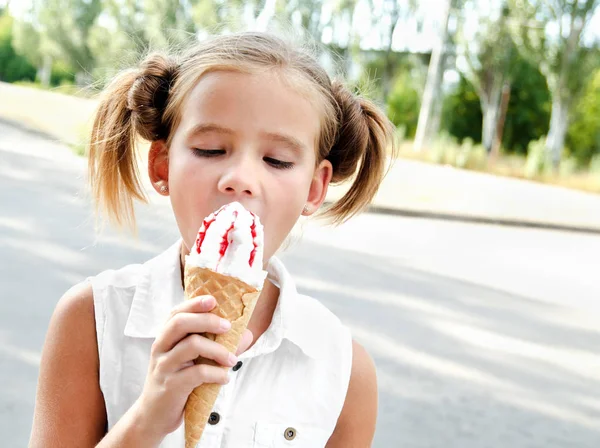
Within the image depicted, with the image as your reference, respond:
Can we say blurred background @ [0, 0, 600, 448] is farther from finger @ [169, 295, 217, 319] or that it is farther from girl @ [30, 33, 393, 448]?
finger @ [169, 295, 217, 319]

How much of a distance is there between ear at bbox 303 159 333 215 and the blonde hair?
25 mm

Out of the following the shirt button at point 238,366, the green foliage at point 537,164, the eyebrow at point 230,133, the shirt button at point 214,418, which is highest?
the eyebrow at point 230,133

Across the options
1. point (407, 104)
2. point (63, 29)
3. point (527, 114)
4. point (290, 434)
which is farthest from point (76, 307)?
point (407, 104)

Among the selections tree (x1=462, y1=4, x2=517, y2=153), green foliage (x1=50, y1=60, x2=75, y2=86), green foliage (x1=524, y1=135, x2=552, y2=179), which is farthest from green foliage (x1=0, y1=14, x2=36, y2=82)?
green foliage (x1=524, y1=135, x2=552, y2=179)

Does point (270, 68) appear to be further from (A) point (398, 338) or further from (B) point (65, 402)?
(A) point (398, 338)

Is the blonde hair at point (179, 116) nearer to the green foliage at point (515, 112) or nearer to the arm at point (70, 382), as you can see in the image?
the arm at point (70, 382)

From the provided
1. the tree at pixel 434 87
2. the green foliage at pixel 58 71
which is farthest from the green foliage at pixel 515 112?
the green foliage at pixel 58 71

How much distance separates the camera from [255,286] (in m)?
0.85

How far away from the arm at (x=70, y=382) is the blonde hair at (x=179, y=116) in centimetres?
22

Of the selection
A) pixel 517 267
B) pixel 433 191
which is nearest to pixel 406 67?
pixel 433 191

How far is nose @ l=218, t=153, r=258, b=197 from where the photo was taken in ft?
2.91

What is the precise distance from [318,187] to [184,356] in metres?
0.44

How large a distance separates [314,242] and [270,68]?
4.45 metres

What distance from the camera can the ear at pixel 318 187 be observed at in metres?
1.11
